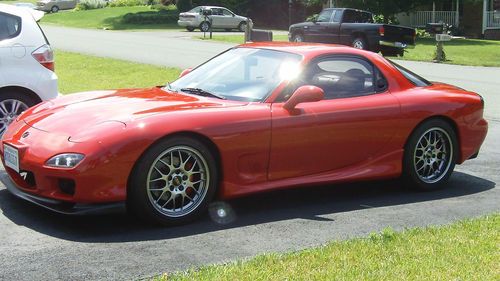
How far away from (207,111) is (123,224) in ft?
3.50

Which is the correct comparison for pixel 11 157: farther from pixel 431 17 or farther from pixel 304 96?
pixel 431 17

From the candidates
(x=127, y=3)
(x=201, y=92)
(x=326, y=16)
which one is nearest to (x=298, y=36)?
(x=326, y=16)

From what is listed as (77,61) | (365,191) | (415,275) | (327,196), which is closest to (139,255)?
(415,275)

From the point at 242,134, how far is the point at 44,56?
142 inches

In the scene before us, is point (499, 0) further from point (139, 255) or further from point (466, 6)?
point (139, 255)

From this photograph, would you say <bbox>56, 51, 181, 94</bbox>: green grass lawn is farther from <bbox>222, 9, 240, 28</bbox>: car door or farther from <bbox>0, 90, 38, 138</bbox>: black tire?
<bbox>222, 9, 240, 28</bbox>: car door

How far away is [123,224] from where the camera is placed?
17.2 feet

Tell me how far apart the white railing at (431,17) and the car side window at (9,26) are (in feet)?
109

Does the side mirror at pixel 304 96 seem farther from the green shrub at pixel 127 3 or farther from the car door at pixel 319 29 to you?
the green shrub at pixel 127 3

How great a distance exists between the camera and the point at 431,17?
1540 inches

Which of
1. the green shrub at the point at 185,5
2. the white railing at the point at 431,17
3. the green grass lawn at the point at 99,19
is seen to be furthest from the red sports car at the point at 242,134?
the green shrub at the point at 185,5

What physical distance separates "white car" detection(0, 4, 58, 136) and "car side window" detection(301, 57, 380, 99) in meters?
3.46

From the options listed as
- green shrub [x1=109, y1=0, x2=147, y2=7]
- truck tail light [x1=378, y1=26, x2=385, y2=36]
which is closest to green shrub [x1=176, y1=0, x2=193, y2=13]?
green shrub [x1=109, y1=0, x2=147, y2=7]

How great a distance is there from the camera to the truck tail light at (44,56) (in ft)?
26.2
